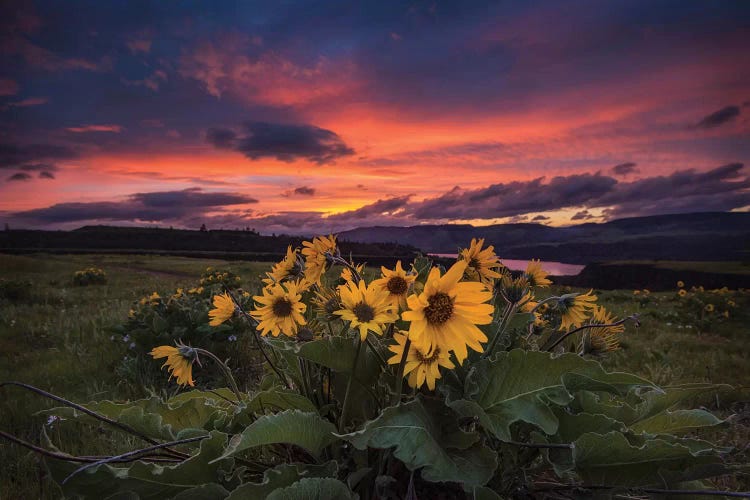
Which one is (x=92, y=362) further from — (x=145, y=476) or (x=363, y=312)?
(x=363, y=312)

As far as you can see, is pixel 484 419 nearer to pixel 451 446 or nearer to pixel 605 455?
pixel 451 446

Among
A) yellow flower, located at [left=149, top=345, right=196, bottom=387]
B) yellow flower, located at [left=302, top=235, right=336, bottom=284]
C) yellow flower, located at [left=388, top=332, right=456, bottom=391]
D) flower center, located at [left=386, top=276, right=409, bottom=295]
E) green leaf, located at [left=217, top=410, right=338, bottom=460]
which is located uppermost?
yellow flower, located at [left=302, top=235, right=336, bottom=284]

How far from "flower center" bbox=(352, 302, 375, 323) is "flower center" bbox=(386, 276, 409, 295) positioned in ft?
0.54

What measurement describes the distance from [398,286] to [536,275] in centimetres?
94

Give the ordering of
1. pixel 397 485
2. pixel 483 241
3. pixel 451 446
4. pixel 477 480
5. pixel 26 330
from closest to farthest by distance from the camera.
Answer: pixel 477 480 → pixel 451 446 → pixel 397 485 → pixel 483 241 → pixel 26 330

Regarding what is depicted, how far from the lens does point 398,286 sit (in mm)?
1697

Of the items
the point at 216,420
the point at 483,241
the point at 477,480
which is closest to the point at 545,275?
the point at 483,241

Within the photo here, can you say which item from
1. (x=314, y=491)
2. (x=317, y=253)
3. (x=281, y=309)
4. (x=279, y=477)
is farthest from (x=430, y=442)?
(x=317, y=253)

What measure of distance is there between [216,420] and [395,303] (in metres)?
0.94

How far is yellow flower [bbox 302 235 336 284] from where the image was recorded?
220cm

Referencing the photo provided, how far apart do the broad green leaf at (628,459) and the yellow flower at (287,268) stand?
139 centimetres

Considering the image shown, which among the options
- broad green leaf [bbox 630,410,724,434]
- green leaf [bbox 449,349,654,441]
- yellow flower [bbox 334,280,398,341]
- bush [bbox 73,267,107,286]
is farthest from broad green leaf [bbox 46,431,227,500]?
bush [bbox 73,267,107,286]

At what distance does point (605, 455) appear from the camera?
5.32 ft

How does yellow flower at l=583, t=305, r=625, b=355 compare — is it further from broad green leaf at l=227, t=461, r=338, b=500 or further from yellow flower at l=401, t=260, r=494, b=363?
broad green leaf at l=227, t=461, r=338, b=500
